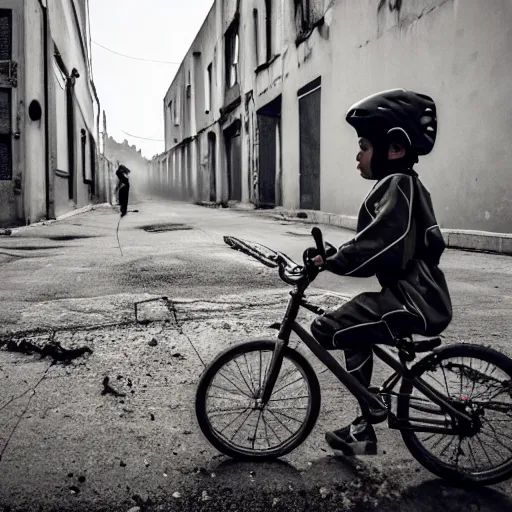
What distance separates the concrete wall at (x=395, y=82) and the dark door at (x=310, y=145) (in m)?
0.24

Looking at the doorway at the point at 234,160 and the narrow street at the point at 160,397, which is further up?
the doorway at the point at 234,160

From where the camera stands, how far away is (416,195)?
6.36 feet

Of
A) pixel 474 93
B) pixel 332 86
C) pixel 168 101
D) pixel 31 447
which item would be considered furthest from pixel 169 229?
pixel 168 101

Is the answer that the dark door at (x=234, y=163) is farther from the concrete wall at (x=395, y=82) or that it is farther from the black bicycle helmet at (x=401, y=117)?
A: the black bicycle helmet at (x=401, y=117)

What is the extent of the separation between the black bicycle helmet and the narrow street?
4.00 feet

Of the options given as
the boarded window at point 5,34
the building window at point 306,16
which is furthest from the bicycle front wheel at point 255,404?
the building window at point 306,16

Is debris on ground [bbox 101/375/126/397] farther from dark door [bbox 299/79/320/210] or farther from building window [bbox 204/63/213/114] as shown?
building window [bbox 204/63/213/114]

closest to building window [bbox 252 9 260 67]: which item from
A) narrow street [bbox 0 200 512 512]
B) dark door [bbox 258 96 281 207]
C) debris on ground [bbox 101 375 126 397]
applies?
dark door [bbox 258 96 281 207]

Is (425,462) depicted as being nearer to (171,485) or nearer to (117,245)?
(171,485)

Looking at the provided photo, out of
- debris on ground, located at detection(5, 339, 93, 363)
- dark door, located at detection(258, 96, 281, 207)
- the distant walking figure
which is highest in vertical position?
dark door, located at detection(258, 96, 281, 207)

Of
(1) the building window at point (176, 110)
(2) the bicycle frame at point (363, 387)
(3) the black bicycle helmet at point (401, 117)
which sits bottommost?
(2) the bicycle frame at point (363, 387)

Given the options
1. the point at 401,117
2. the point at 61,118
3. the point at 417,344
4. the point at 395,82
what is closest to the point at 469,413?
the point at 417,344

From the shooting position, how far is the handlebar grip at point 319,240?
1754mm

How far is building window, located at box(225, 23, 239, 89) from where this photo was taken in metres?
18.6
